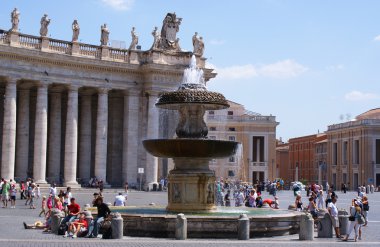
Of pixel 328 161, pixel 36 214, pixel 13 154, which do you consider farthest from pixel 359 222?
pixel 328 161

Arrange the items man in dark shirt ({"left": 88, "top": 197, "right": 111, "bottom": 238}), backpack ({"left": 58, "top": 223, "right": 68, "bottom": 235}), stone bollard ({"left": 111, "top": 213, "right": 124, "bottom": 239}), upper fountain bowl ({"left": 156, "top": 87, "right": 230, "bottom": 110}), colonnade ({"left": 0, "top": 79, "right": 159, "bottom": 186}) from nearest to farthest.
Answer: stone bollard ({"left": 111, "top": 213, "right": 124, "bottom": 239}) → man in dark shirt ({"left": 88, "top": 197, "right": 111, "bottom": 238}) → backpack ({"left": 58, "top": 223, "right": 68, "bottom": 235}) → upper fountain bowl ({"left": 156, "top": 87, "right": 230, "bottom": 110}) → colonnade ({"left": 0, "top": 79, "right": 159, "bottom": 186})

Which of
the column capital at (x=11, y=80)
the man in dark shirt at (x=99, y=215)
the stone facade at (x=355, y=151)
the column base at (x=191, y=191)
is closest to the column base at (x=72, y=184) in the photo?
the column capital at (x=11, y=80)

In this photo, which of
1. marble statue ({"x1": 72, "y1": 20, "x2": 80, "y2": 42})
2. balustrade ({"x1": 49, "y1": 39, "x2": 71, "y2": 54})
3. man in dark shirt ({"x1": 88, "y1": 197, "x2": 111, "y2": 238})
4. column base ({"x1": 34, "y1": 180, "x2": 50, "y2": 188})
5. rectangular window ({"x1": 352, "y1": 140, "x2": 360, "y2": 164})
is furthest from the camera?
rectangular window ({"x1": 352, "y1": 140, "x2": 360, "y2": 164})

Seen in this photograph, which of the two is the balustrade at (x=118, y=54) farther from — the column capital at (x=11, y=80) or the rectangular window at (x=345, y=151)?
the rectangular window at (x=345, y=151)

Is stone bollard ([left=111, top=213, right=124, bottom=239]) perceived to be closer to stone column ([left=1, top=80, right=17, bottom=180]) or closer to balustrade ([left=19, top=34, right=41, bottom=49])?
stone column ([left=1, top=80, right=17, bottom=180])

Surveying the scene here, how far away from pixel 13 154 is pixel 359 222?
3148cm

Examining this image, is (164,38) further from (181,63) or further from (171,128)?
(171,128)

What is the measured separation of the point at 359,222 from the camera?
24.2 m

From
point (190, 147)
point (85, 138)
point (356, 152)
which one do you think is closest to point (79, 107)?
point (85, 138)

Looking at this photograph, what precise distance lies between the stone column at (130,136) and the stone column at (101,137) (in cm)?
228

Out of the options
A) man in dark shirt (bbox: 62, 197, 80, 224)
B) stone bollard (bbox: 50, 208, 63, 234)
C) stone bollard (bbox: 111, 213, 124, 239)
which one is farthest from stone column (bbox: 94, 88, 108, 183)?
stone bollard (bbox: 111, 213, 124, 239)

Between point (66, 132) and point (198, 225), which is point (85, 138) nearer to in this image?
point (66, 132)

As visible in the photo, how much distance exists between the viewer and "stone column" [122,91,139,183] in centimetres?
5738

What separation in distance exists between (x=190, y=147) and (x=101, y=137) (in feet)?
102
